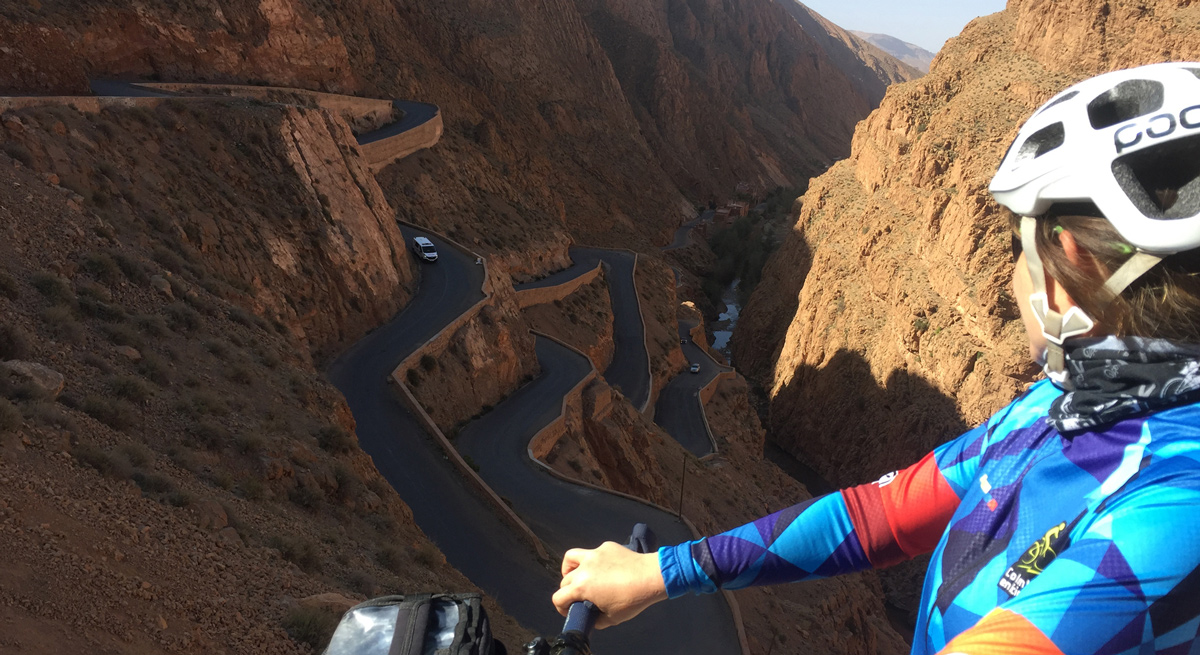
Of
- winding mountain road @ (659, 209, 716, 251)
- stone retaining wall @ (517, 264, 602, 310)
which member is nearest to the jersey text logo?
stone retaining wall @ (517, 264, 602, 310)

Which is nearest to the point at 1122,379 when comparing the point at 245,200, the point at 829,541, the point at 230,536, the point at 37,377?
the point at 829,541

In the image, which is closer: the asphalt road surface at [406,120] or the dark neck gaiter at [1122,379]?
the dark neck gaiter at [1122,379]

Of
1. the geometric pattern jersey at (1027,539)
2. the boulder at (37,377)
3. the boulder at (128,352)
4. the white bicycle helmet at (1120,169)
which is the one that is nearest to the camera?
the geometric pattern jersey at (1027,539)

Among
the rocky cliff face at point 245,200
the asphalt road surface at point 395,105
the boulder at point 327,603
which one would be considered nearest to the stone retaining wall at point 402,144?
the asphalt road surface at point 395,105

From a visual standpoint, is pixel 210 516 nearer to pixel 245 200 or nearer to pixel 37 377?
pixel 37 377

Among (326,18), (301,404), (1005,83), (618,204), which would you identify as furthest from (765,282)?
(301,404)

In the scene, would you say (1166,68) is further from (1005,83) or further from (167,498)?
(1005,83)

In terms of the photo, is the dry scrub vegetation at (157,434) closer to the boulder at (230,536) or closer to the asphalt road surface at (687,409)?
the boulder at (230,536)
